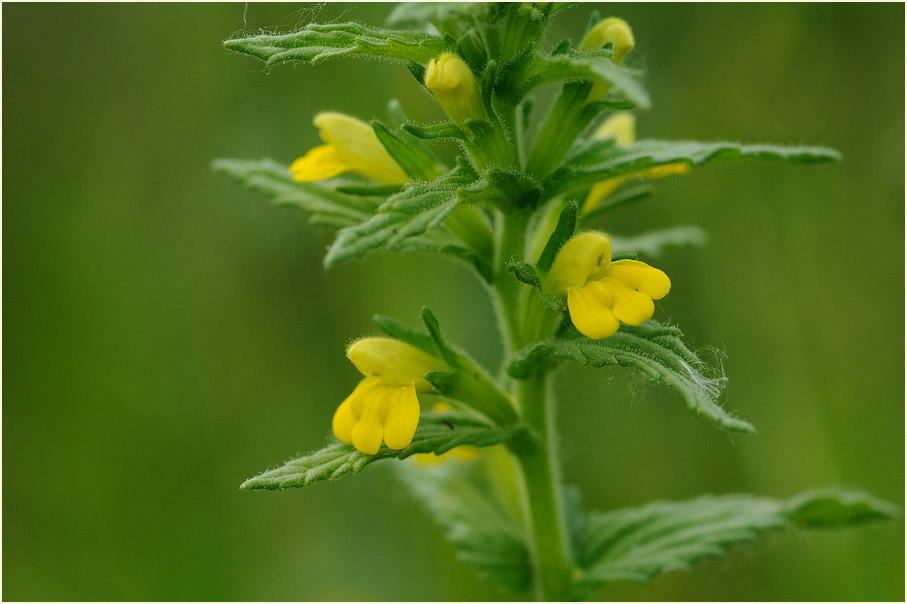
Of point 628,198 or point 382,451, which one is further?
point 628,198

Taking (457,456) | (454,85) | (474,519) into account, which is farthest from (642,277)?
(457,456)

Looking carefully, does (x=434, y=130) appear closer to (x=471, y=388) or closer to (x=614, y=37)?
(x=614, y=37)

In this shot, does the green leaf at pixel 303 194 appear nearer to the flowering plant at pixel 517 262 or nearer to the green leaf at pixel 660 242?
the flowering plant at pixel 517 262

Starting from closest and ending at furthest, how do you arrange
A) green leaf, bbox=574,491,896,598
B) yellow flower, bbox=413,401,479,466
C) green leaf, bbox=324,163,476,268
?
1. green leaf, bbox=324,163,476,268
2. green leaf, bbox=574,491,896,598
3. yellow flower, bbox=413,401,479,466

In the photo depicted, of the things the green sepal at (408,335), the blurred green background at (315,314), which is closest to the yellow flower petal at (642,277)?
the green sepal at (408,335)

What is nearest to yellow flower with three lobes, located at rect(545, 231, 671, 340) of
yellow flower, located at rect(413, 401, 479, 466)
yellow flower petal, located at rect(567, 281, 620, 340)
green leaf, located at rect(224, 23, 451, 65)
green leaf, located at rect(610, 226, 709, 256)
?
yellow flower petal, located at rect(567, 281, 620, 340)

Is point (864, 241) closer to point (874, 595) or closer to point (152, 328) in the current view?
point (874, 595)

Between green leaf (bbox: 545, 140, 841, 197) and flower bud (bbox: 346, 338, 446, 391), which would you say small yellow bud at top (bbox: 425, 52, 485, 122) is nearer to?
green leaf (bbox: 545, 140, 841, 197)
